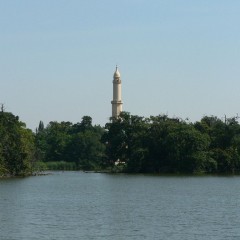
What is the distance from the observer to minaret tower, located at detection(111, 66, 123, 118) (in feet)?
534

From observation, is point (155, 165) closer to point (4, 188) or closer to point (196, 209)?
point (4, 188)

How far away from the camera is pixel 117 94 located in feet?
544

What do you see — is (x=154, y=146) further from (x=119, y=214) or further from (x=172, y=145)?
(x=119, y=214)

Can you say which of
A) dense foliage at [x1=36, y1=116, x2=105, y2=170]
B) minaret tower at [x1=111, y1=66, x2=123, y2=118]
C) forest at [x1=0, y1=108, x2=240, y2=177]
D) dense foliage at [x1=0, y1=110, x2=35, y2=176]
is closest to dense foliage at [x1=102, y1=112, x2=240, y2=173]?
forest at [x1=0, y1=108, x2=240, y2=177]

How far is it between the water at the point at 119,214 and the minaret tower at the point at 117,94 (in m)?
92.5

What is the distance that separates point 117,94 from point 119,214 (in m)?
120

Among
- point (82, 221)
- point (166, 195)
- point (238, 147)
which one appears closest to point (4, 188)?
point (166, 195)

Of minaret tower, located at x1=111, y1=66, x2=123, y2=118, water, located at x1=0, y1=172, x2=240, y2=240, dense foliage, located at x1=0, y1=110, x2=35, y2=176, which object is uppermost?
minaret tower, located at x1=111, y1=66, x2=123, y2=118

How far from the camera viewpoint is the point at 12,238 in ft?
118

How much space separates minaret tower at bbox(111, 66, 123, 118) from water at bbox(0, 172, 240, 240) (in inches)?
3643

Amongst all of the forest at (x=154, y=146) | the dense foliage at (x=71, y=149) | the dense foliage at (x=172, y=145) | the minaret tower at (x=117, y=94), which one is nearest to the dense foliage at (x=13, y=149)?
the forest at (x=154, y=146)

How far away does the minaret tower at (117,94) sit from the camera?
163m

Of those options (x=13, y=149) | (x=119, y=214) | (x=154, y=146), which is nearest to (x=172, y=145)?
(x=154, y=146)

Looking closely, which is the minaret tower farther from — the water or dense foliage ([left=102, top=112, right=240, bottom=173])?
the water
